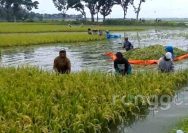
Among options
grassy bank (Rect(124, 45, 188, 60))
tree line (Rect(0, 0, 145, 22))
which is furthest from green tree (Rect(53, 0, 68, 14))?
grassy bank (Rect(124, 45, 188, 60))

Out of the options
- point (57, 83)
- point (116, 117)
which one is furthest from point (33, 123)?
point (57, 83)

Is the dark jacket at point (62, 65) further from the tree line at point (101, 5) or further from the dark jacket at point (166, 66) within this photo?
the tree line at point (101, 5)

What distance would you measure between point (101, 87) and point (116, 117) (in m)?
2.04

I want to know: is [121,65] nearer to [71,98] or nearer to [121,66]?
[121,66]

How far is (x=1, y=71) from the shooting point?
15.0m

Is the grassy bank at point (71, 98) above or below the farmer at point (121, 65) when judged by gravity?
below

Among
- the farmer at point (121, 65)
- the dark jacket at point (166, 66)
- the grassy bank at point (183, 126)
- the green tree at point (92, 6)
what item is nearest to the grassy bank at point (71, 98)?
the dark jacket at point (166, 66)

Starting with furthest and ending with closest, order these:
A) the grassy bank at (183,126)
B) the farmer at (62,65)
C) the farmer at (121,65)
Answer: the farmer at (62,65), the farmer at (121,65), the grassy bank at (183,126)

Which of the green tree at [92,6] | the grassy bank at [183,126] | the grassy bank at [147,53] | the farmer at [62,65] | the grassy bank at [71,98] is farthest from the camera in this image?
the green tree at [92,6]

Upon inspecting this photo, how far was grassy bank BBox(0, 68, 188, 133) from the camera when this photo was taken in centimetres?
855

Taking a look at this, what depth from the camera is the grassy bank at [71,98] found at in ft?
28.1

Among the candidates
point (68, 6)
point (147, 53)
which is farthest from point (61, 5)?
point (147, 53)

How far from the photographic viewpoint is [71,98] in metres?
10.4

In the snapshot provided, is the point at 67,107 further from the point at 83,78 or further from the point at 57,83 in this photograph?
the point at 83,78
